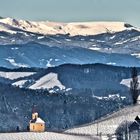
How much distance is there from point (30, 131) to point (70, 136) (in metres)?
8.06

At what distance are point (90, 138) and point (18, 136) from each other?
63.2 feet

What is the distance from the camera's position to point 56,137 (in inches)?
7461

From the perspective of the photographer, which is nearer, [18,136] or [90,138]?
[18,136]

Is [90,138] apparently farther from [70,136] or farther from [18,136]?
[18,136]

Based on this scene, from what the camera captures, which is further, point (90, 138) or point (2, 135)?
point (90, 138)

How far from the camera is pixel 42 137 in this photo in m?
187

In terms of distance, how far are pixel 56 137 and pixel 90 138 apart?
12.0m

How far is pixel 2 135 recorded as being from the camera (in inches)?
7367

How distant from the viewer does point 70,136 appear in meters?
194

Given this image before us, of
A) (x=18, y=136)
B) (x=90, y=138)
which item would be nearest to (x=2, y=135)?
(x=18, y=136)

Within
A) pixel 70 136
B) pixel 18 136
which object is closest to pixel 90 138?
pixel 70 136

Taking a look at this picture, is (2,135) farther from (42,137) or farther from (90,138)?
(90,138)

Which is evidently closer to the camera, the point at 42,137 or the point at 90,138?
the point at 42,137

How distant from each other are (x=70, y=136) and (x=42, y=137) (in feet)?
26.9
